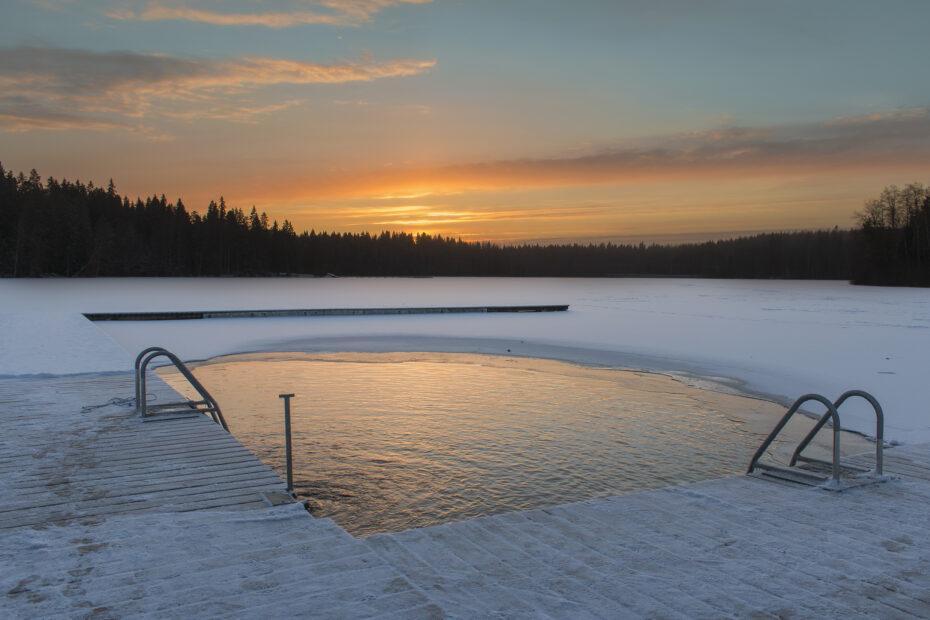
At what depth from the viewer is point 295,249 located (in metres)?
148

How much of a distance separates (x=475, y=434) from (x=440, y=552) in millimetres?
5148

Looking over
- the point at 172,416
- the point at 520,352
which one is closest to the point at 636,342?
the point at 520,352

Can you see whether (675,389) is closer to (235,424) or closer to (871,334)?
(235,424)

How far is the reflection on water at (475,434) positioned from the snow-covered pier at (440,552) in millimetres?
1629

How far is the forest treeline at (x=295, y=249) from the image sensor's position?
92312 millimetres

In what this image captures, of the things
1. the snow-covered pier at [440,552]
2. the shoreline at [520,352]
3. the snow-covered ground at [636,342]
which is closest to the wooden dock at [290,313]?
the snow-covered ground at [636,342]

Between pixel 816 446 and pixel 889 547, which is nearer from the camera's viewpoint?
pixel 889 547

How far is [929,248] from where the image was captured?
82188 mm

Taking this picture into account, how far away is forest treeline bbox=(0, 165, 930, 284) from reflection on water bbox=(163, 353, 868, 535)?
8693 cm

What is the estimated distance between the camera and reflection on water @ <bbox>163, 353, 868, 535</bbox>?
7199 millimetres

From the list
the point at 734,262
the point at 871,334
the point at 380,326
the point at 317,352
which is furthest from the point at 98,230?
the point at 734,262

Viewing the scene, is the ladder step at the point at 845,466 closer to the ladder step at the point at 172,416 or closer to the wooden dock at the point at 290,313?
the ladder step at the point at 172,416

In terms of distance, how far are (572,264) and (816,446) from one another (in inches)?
7404

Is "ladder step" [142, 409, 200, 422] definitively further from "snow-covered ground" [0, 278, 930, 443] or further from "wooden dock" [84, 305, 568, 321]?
"wooden dock" [84, 305, 568, 321]
